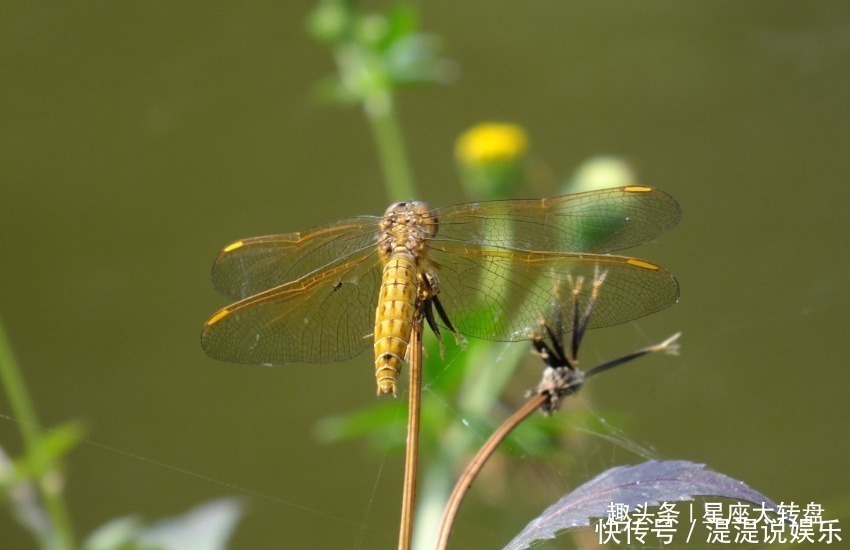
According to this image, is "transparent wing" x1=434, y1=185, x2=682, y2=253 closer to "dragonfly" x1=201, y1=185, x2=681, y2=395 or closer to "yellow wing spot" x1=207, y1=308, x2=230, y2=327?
"dragonfly" x1=201, y1=185, x2=681, y2=395

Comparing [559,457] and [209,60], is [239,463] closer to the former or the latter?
[559,457]

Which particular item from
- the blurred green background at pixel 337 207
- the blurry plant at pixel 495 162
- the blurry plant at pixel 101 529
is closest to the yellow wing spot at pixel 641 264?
the blurry plant at pixel 101 529

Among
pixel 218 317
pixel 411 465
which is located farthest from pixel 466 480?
pixel 218 317

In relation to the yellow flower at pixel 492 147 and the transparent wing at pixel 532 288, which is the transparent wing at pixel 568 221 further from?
the yellow flower at pixel 492 147

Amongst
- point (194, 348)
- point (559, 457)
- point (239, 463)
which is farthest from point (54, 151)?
point (559, 457)

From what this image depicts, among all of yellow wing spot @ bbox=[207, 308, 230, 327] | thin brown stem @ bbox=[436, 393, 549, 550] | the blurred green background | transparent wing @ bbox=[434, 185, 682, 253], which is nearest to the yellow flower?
the blurred green background

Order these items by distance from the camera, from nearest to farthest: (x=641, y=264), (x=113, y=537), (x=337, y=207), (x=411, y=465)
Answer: (x=411, y=465) < (x=641, y=264) < (x=113, y=537) < (x=337, y=207)

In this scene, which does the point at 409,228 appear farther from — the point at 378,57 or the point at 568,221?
the point at 378,57
